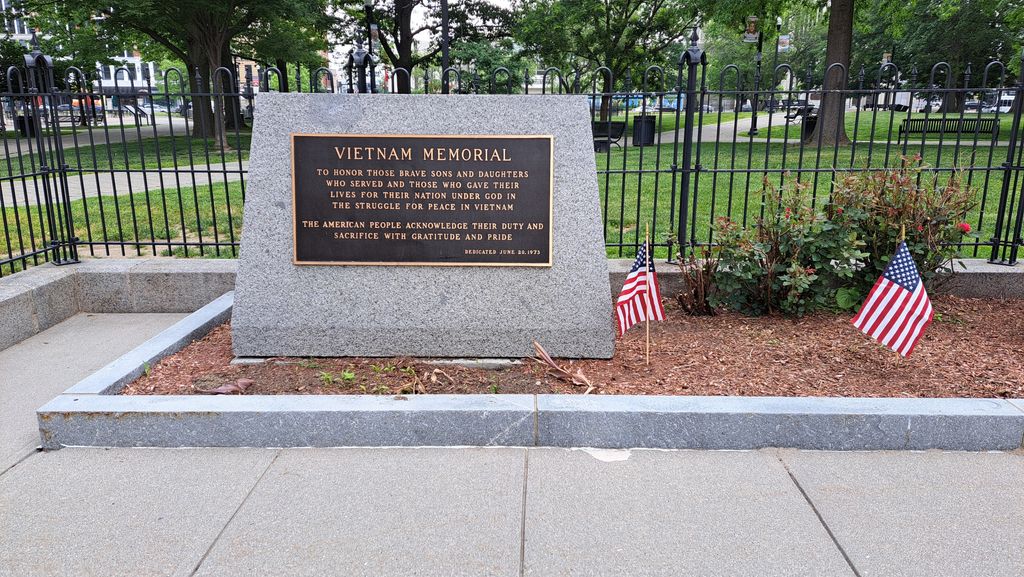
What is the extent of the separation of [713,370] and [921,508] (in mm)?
1452

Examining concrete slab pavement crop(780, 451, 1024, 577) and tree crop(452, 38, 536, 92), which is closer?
concrete slab pavement crop(780, 451, 1024, 577)

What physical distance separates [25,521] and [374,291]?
220cm

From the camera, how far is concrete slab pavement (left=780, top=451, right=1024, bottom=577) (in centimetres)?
277

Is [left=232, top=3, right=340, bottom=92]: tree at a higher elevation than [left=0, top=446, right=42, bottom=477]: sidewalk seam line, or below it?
higher

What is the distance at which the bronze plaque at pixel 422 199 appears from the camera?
4.54 meters

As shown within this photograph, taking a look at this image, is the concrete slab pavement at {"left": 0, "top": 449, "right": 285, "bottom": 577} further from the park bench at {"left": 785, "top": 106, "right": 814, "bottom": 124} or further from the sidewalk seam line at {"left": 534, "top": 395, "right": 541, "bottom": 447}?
the park bench at {"left": 785, "top": 106, "right": 814, "bottom": 124}

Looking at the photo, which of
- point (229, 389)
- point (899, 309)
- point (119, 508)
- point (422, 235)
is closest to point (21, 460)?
point (119, 508)

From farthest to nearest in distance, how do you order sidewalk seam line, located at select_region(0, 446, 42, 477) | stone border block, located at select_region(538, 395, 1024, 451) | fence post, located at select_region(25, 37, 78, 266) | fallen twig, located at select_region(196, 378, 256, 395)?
1. fence post, located at select_region(25, 37, 78, 266)
2. fallen twig, located at select_region(196, 378, 256, 395)
3. stone border block, located at select_region(538, 395, 1024, 451)
4. sidewalk seam line, located at select_region(0, 446, 42, 477)

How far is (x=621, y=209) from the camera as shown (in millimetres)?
7086

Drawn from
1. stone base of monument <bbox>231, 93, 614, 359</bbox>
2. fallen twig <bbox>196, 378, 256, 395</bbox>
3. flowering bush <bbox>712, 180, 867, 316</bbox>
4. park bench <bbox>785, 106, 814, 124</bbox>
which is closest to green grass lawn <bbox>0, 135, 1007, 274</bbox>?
park bench <bbox>785, 106, 814, 124</bbox>

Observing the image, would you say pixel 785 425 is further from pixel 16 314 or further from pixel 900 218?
pixel 16 314

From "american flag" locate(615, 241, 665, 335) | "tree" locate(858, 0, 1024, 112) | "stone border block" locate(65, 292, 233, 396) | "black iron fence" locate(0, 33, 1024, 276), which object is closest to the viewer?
"stone border block" locate(65, 292, 233, 396)

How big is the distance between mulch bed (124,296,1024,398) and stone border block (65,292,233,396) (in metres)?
0.07

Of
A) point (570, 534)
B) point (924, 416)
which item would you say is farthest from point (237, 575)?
point (924, 416)
